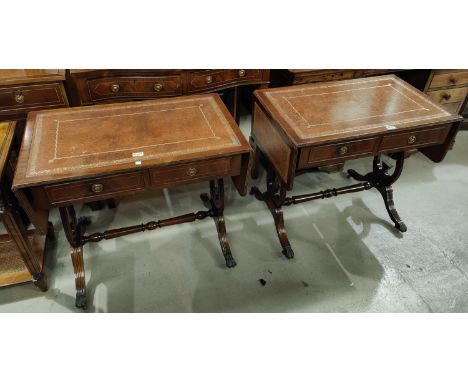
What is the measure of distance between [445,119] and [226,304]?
1.61m

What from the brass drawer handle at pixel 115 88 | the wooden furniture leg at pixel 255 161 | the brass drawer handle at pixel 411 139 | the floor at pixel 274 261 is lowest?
the floor at pixel 274 261

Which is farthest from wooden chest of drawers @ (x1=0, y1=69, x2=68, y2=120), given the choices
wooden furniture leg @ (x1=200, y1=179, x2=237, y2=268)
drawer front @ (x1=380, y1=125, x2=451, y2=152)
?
drawer front @ (x1=380, y1=125, x2=451, y2=152)

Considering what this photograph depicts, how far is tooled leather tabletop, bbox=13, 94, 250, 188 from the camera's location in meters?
1.52

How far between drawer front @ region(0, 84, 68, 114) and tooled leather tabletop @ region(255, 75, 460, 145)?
1164 mm

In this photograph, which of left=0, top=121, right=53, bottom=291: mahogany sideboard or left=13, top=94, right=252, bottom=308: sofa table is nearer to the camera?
left=13, top=94, right=252, bottom=308: sofa table

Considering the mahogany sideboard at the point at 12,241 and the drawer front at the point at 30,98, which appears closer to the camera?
the mahogany sideboard at the point at 12,241

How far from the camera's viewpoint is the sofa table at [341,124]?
1824mm

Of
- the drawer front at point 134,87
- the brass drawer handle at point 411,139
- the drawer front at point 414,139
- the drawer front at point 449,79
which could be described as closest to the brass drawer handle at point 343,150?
the drawer front at point 414,139

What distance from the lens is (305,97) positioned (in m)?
2.12

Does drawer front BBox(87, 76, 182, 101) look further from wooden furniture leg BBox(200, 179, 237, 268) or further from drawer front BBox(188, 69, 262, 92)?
wooden furniture leg BBox(200, 179, 237, 268)

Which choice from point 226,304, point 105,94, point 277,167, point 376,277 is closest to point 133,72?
point 105,94

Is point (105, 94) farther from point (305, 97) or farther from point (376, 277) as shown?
point (376, 277)

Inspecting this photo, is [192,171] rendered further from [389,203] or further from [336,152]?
[389,203]

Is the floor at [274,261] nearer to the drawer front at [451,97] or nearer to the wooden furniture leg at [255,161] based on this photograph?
the wooden furniture leg at [255,161]
